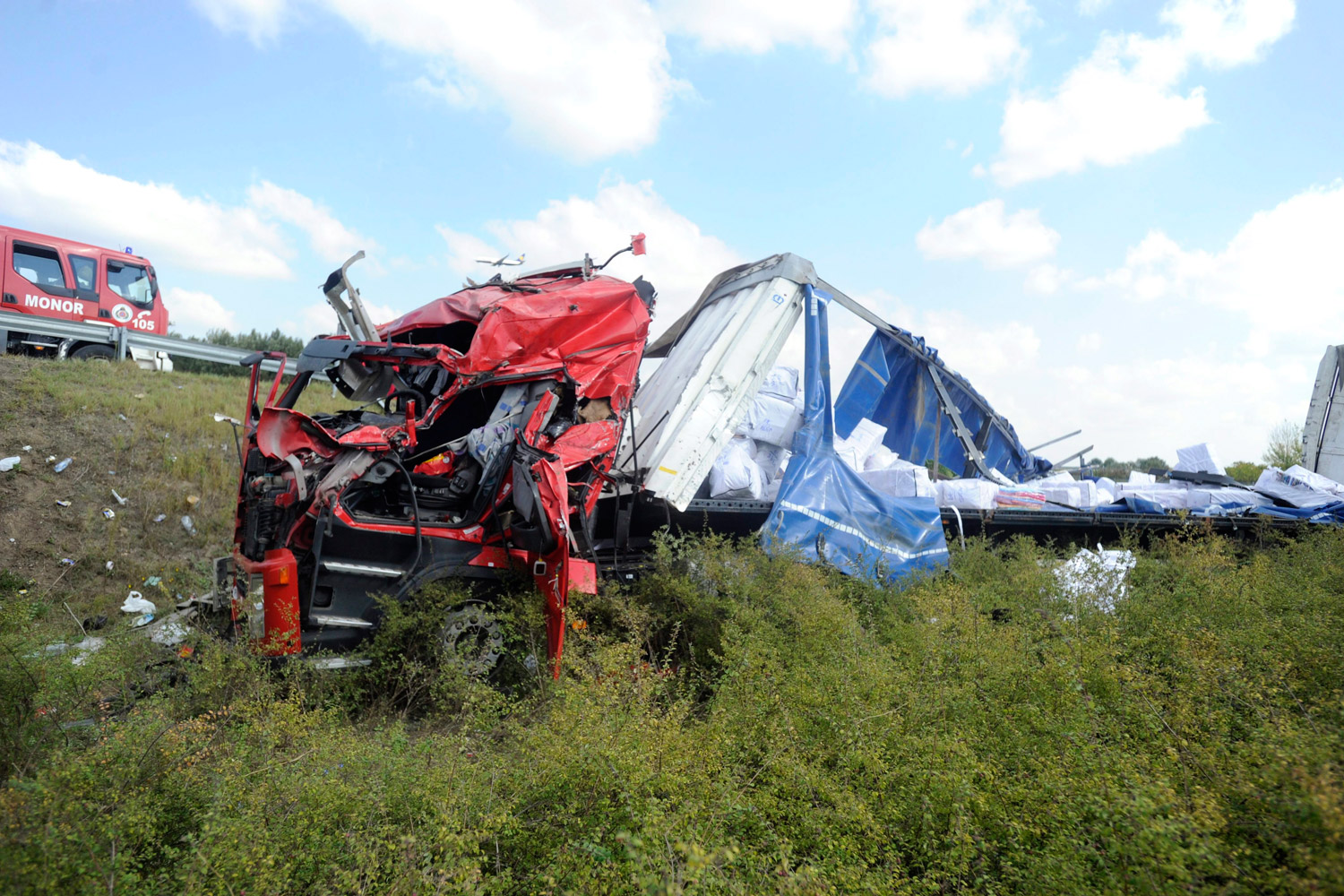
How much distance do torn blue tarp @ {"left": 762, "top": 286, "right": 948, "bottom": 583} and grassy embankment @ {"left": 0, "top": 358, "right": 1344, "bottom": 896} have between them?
1.22m

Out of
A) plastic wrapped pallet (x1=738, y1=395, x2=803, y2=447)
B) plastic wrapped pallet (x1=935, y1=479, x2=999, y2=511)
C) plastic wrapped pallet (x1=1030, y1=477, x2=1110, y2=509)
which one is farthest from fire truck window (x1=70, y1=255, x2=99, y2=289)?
plastic wrapped pallet (x1=1030, y1=477, x2=1110, y2=509)

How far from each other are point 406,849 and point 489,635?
7.99 ft

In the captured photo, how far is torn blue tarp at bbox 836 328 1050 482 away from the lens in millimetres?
8117

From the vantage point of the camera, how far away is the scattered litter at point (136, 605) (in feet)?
20.6

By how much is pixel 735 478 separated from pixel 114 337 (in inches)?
411

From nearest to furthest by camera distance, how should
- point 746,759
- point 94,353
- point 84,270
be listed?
point 746,759 < point 94,353 < point 84,270

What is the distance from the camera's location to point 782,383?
764 cm

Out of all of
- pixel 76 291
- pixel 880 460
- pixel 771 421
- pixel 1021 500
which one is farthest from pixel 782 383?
pixel 76 291

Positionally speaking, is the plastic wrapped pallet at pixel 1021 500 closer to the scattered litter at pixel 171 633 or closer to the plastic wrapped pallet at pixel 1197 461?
the plastic wrapped pallet at pixel 1197 461

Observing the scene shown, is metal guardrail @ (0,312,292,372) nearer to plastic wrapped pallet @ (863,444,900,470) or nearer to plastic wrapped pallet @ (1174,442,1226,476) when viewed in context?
plastic wrapped pallet @ (863,444,900,470)

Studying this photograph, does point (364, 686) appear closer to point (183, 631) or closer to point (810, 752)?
point (183, 631)

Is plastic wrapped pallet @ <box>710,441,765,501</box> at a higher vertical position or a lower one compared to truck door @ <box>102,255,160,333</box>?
lower

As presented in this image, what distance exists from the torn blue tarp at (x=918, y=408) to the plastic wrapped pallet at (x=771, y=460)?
123 cm

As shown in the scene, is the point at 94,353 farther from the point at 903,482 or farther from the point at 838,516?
the point at 903,482
